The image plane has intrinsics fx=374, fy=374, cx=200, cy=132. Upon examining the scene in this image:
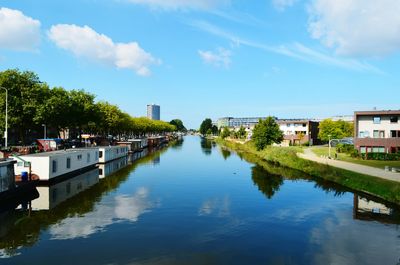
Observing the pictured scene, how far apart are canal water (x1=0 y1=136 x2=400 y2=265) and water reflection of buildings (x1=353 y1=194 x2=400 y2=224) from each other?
88mm

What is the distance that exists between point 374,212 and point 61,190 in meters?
34.8

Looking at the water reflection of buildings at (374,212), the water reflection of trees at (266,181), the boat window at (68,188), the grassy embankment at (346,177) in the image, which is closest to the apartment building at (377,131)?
the grassy embankment at (346,177)

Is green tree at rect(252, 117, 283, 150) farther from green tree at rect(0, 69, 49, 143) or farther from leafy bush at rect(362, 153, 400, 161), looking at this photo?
green tree at rect(0, 69, 49, 143)

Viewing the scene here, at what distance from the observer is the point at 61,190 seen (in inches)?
1788

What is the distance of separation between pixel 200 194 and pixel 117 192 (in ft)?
33.4

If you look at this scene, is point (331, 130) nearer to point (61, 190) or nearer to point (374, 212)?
point (374, 212)

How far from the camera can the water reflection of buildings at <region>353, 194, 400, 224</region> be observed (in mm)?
32978

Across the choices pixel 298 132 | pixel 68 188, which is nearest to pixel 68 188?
pixel 68 188

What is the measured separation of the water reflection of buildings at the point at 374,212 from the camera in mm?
32978

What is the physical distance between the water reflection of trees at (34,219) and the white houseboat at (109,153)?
29.7 meters

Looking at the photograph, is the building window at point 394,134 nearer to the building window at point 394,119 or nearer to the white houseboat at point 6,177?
the building window at point 394,119

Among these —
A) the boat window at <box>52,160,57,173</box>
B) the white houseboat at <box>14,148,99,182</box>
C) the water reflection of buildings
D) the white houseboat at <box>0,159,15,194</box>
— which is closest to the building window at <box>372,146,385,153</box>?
the water reflection of buildings

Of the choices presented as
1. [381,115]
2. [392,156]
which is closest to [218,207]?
[392,156]

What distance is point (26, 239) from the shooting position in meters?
26.7
